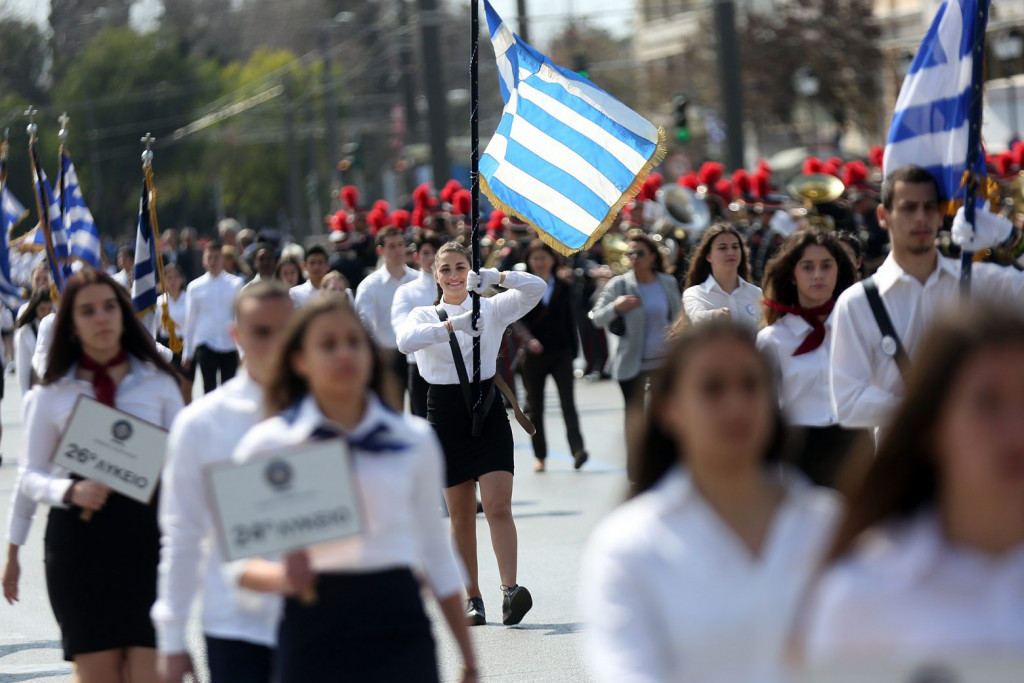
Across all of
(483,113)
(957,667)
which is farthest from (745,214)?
(483,113)

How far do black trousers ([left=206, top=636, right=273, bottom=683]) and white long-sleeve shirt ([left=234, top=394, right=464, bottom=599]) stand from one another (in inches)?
21.6

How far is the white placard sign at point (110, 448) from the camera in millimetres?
5254

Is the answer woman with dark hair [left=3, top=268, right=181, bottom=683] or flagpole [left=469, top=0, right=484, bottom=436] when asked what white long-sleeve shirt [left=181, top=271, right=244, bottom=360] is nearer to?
flagpole [left=469, top=0, right=484, bottom=436]

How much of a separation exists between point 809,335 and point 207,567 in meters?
3.31

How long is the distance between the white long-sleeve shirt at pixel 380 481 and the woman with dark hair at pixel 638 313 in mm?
8103

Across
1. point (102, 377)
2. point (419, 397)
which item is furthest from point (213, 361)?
point (102, 377)

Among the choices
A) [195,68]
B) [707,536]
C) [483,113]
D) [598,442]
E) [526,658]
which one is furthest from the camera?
[195,68]

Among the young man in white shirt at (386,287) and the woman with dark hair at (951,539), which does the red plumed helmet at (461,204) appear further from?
the woman with dark hair at (951,539)

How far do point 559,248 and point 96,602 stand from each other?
181 inches

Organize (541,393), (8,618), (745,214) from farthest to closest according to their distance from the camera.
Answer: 1. (745,214)
2. (541,393)
3. (8,618)

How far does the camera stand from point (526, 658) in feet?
24.7

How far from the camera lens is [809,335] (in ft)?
22.9

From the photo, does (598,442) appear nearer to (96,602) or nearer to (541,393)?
(541,393)

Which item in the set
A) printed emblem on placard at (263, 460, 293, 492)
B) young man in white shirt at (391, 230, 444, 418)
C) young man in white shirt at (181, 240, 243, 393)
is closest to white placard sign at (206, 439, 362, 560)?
printed emblem on placard at (263, 460, 293, 492)
